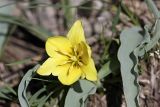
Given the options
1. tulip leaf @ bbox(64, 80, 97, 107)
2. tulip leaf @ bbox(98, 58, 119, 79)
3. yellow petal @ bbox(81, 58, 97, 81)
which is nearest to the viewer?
yellow petal @ bbox(81, 58, 97, 81)

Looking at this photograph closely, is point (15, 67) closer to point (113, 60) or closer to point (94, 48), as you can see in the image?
point (94, 48)

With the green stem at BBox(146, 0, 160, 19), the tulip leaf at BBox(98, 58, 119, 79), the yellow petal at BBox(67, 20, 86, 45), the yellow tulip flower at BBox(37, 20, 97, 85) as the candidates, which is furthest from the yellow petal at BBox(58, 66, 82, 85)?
the green stem at BBox(146, 0, 160, 19)

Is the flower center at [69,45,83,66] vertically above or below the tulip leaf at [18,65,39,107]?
above

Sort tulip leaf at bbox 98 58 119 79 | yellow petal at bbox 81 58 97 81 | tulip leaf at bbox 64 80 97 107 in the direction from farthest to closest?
1. tulip leaf at bbox 98 58 119 79
2. tulip leaf at bbox 64 80 97 107
3. yellow petal at bbox 81 58 97 81

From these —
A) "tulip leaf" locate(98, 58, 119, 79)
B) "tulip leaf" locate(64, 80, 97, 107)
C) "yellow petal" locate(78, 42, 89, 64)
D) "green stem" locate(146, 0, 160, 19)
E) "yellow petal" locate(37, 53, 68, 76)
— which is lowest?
"tulip leaf" locate(64, 80, 97, 107)

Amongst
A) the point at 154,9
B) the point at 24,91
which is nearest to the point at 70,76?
the point at 24,91

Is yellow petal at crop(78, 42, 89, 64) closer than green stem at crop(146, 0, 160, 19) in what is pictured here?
Yes

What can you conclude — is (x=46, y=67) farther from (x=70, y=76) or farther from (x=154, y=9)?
(x=154, y=9)

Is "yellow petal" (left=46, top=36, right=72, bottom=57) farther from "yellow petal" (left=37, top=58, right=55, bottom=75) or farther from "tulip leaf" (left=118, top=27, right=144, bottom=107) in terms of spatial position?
"tulip leaf" (left=118, top=27, right=144, bottom=107)
